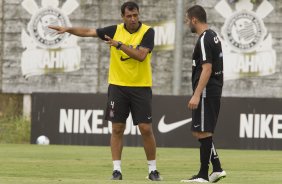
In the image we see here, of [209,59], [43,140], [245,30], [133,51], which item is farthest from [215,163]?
[245,30]

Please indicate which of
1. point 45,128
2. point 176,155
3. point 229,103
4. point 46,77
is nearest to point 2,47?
point 46,77

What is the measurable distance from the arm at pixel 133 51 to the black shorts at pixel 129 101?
1.43ft

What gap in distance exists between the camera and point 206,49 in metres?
11.3

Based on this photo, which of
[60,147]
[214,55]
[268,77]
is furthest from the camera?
[268,77]

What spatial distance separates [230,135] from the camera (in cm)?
2058

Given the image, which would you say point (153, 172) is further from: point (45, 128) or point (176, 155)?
point (45, 128)

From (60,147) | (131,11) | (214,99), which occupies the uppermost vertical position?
(131,11)

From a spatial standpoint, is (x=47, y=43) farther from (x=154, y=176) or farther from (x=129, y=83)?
(x=154, y=176)

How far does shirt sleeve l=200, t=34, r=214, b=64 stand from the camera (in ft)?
37.2

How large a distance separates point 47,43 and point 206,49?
15235 mm

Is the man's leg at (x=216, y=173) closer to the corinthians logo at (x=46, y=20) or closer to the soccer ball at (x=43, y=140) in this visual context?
the soccer ball at (x=43, y=140)

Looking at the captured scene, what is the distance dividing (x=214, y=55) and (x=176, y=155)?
22.6 ft

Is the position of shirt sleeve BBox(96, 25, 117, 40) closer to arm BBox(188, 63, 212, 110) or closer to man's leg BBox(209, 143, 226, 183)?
arm BBox(188, 63, 212, 110)

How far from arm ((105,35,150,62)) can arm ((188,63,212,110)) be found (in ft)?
2.86
